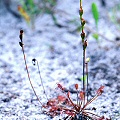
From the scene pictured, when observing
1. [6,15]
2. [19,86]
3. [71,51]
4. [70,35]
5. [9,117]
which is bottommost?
[9,117]

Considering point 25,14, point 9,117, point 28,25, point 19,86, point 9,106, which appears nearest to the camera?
point 9,117

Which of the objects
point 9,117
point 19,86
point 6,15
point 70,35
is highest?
point 6,15

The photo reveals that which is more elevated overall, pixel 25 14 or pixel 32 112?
pixel 25 14

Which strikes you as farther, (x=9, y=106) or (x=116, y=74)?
(x=116, y=74)

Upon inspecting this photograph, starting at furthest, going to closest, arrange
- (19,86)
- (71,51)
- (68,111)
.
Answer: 1. (71,51)
2. (19,86)
3. (68,111)

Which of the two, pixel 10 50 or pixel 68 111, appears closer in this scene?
pixel 68 111

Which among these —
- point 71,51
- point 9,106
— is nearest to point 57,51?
point 71,51

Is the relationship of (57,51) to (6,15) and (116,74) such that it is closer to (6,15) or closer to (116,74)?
(116,74)

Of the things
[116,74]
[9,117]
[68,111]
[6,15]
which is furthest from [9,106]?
[6,15]

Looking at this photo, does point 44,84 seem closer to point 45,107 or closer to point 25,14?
point 45,107
